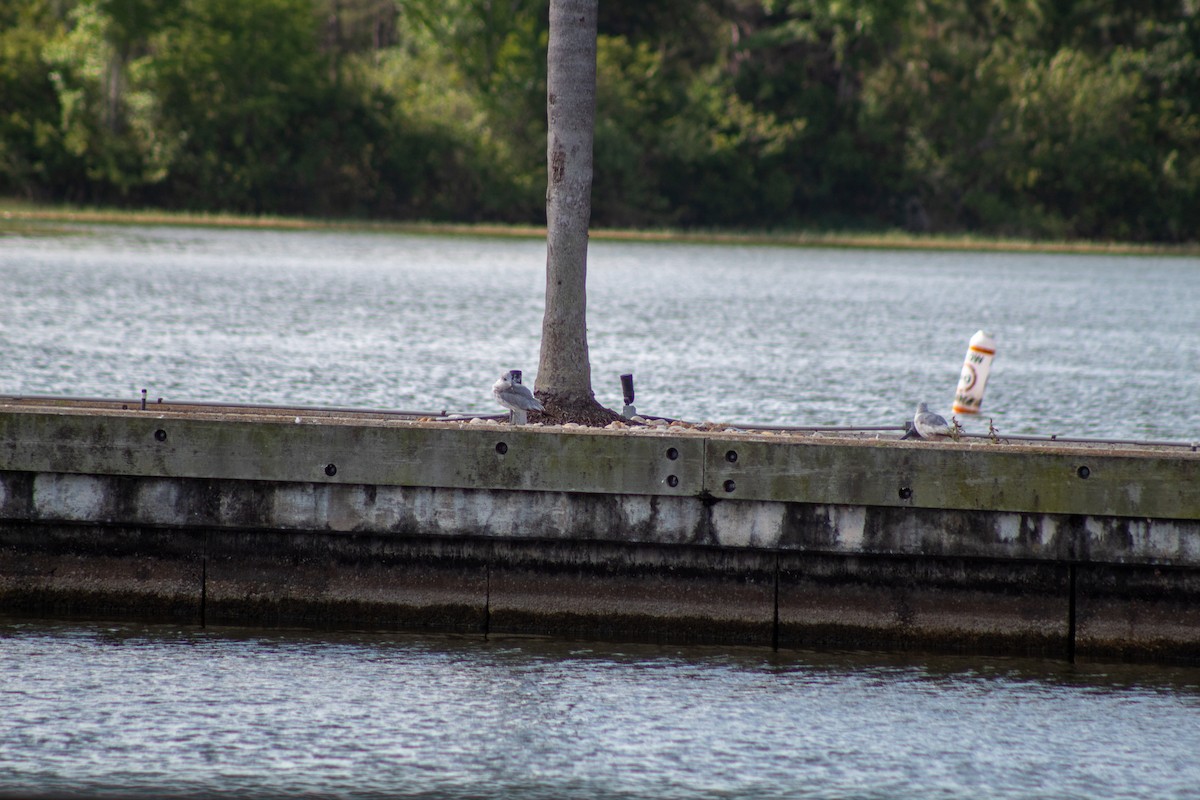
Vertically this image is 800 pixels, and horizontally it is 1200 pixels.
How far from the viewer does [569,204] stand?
1409 cm

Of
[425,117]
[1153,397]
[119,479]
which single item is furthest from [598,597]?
[425,117]

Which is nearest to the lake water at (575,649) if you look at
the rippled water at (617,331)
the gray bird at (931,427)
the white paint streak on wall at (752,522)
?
the rippled water at (617,331)

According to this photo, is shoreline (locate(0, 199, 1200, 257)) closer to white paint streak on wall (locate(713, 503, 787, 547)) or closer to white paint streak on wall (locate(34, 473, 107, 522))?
white paint streak on wall (locate(34, 473, 107, 522))

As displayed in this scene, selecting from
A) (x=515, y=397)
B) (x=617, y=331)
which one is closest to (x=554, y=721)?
(x=515, y=397)

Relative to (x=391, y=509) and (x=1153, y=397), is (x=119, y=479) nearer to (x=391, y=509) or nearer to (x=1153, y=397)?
(x=391, y=509)

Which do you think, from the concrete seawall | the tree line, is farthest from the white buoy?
the tree line

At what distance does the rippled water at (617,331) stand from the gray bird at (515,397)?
12006mm

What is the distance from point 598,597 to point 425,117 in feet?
289

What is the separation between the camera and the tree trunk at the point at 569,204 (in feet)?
46.1

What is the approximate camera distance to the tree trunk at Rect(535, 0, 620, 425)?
14062 millimetres

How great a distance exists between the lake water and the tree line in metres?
25.8

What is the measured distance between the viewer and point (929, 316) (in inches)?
1989

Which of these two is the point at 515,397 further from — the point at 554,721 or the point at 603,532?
the point at 554,721

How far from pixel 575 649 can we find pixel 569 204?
12.7 feet
